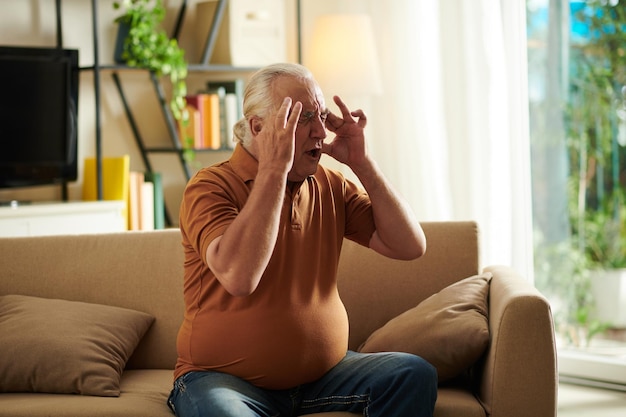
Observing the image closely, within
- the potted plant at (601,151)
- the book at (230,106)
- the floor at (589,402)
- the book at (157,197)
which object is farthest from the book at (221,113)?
the floor at (589,402)

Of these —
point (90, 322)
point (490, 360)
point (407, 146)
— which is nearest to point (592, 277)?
point (407, 146)

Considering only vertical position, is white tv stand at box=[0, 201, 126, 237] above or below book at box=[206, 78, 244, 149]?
below

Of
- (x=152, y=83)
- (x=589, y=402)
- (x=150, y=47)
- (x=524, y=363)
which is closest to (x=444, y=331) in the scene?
(x=524, y=363)

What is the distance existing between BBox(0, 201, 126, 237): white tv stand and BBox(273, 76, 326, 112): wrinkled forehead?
219cm

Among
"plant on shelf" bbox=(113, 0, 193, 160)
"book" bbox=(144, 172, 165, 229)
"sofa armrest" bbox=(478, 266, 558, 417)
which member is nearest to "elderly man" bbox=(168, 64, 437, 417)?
"sofa armrest" bbox=(478, 266, 558, 417)

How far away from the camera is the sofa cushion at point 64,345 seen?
95.1 inches

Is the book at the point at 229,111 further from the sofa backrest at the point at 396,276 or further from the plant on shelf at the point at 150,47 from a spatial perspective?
the sofa backrest at the point at 396,276

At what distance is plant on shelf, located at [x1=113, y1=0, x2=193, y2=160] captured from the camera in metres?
4.54

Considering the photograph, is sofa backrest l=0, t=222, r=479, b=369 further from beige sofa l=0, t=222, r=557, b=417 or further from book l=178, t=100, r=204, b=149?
book l=178, t=100, r=204, b=149

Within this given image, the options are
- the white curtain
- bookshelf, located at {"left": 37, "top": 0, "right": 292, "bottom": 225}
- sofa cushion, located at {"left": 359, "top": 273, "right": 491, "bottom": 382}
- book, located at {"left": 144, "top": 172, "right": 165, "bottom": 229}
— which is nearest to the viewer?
sofa cushion, located at {"left": 359, "top": 273, "right": 491, "bottom": 382}

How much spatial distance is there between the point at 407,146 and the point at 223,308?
8.47 ft

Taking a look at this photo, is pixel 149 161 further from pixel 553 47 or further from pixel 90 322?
pixel 90 322

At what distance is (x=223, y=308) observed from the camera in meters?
2.15

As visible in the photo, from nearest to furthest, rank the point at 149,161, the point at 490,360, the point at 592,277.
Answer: the point at 490,360, the point at 592,277, the point at 149,161
